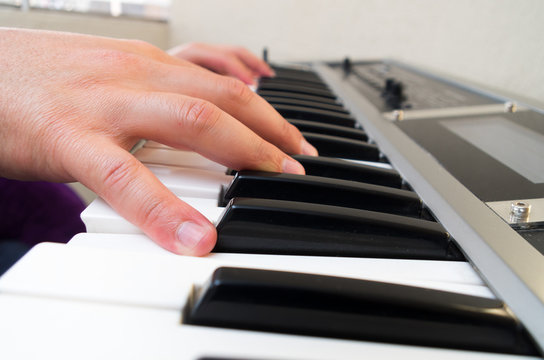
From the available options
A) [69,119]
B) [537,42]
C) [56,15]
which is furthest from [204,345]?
[56,15]

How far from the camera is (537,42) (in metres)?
0.67

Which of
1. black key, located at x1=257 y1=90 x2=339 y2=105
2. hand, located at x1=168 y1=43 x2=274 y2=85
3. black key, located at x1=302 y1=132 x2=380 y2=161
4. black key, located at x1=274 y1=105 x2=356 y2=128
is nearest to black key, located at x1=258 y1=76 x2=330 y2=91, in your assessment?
hand, located at x1=168 y1=43 x2=274 y2=85

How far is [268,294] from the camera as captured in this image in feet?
0.91

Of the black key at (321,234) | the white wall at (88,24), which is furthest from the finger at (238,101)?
the white wall at (88,24)

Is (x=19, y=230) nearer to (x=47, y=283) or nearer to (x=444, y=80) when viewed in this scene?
(x=47, y=283)

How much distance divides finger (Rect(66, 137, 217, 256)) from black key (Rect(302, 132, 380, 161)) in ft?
0.98

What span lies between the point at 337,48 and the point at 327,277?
2.76 metres

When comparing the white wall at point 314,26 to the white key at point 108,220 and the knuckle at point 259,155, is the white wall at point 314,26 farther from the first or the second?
the white key at point 108,220

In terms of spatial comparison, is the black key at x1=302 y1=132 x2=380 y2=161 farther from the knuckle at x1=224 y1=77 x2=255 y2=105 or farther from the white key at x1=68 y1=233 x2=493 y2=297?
the white key at x1=68 y1=233 x2=493 y2=297

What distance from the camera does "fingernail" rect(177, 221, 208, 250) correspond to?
35 cm

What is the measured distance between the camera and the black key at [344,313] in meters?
0.27

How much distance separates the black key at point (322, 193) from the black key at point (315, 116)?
14.2 inches

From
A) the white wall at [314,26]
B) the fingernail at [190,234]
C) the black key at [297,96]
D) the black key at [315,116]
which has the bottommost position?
the fingernail at [190,234]

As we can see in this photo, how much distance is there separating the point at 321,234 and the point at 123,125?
0.92 feet
